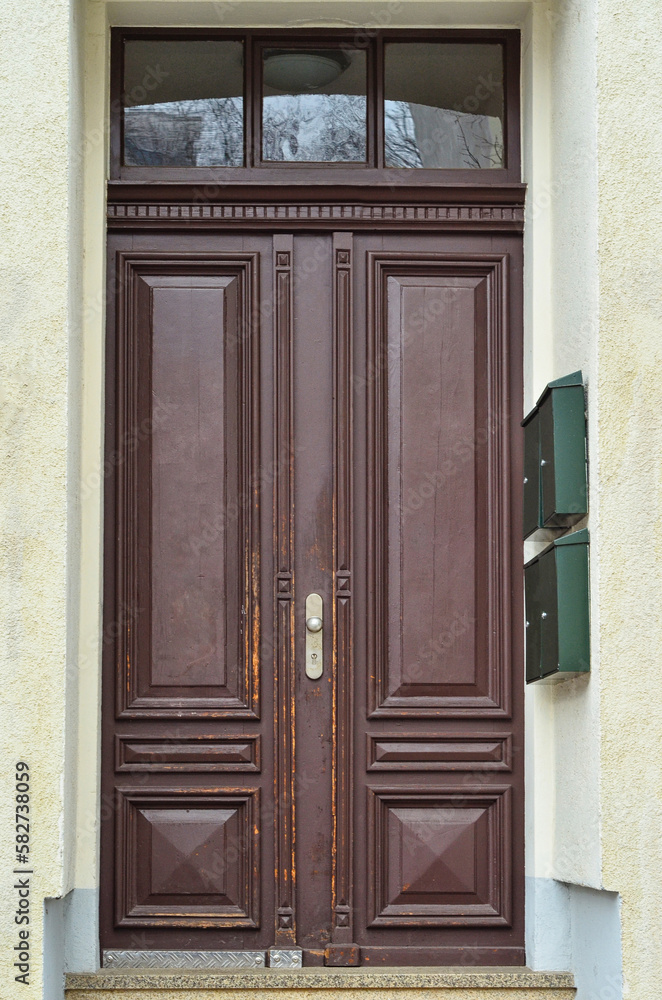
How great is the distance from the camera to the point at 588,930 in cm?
512

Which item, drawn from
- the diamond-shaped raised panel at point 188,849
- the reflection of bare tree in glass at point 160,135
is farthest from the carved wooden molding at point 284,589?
the reflection of bare tree in glass at point 160,135

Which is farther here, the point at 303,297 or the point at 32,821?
the point at 303,297

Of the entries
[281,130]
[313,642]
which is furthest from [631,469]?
[281,130]

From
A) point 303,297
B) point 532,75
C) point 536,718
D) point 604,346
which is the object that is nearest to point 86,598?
point 303,297

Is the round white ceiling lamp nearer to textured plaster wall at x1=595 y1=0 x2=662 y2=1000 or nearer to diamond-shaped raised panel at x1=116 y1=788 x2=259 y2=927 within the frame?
textured plaster wall at x1=595 y1=0 x2=662 y2=1000

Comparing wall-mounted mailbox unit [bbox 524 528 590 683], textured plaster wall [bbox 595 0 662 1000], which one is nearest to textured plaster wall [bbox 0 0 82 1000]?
wall-mounted mailbox unit [bbox 524 528 590 683]

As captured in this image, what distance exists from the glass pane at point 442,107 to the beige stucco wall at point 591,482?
1.40 feet

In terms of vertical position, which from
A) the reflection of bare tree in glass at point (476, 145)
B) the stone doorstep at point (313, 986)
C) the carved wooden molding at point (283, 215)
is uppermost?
the reflection of bare tree in glass at point (476, 145)

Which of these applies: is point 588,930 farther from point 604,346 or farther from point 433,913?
point 604,346

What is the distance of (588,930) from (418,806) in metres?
0.86

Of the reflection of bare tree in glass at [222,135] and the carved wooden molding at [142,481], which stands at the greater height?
the reflection of bare tree in glass at [222,135]

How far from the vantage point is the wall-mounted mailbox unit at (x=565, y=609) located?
4922mm

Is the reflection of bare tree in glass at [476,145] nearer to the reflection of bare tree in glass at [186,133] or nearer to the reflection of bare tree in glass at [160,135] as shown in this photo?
the reflection of bare tree in glass at [186,133]

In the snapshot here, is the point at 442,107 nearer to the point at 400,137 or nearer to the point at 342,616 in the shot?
the point at 400,137
